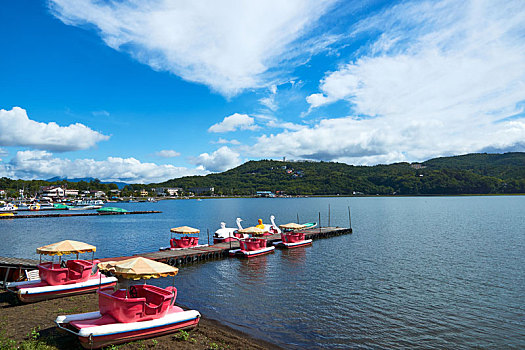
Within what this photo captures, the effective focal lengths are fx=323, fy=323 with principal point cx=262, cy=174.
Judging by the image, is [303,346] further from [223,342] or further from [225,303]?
[225,303]

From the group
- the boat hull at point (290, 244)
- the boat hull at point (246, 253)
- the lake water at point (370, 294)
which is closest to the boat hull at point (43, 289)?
the lake water at point (370, 294)

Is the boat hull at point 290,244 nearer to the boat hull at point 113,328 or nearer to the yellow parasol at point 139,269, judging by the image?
the boat hull at point 113,328

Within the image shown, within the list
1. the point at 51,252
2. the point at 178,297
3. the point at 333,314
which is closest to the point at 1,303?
the point at 51,252

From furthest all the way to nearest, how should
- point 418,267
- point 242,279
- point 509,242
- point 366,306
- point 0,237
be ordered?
point 0,237, point 509,242, point 418,267, point 242,279, point 366,306

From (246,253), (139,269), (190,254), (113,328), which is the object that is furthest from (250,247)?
(113,328)

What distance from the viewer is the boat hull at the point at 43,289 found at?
58.7ft

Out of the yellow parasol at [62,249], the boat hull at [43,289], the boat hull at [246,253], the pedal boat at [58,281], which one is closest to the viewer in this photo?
the boat hull at [43,289]

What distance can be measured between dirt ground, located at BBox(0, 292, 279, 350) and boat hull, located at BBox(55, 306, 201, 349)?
1.03 feet

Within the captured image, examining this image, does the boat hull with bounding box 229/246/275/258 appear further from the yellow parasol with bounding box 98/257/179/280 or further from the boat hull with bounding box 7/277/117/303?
the yellow parasol with bounding box 98/257/179/280

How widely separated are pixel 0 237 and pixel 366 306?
195 feet

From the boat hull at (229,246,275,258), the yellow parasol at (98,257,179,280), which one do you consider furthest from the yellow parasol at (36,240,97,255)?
the boat hull at (229,246,275,258)

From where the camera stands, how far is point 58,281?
1942 cm

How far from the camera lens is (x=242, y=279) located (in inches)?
1054

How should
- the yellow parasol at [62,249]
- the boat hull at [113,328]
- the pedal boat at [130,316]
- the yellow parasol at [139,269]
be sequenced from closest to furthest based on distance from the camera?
the boat hull at [113,328] < the pedal boat at [130,316] < the yellow parasol at [139,269] < the yellow parasol at [62,249]
